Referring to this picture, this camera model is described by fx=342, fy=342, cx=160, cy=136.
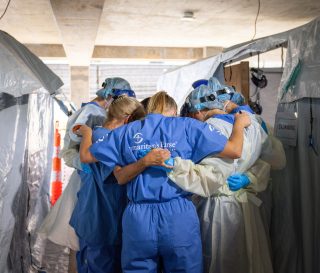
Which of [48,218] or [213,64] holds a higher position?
[213,64]

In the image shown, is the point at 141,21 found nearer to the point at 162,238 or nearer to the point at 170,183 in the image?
the point at 170,183

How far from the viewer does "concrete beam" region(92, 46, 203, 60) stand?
6.30 m

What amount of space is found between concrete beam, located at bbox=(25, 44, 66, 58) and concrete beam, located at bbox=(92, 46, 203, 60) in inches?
23.9

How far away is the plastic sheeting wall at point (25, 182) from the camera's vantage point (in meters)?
2.03

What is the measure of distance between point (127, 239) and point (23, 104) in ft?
4.03

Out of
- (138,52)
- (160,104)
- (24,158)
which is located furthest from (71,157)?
(138,52)

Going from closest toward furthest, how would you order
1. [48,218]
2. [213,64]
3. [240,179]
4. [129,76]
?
1. [240,179]
2. [48,218]
3. [213,64]
4. [129,76]

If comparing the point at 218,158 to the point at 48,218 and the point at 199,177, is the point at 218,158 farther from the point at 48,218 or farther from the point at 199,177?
the point at 48,218

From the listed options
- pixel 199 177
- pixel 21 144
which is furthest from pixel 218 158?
pixel 21 144

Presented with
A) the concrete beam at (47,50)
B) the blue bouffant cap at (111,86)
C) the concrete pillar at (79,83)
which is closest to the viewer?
the blue bouffant cap at (111,86)

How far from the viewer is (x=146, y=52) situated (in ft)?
21.2

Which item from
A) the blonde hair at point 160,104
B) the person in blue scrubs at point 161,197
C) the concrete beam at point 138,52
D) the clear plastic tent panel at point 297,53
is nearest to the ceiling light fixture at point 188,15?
the clear plastic tent panel at point 297,53

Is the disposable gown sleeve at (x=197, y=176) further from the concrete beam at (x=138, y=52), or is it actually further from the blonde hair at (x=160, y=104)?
the concrete beam at (x=138, y=52)

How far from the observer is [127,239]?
1602 millimetres
